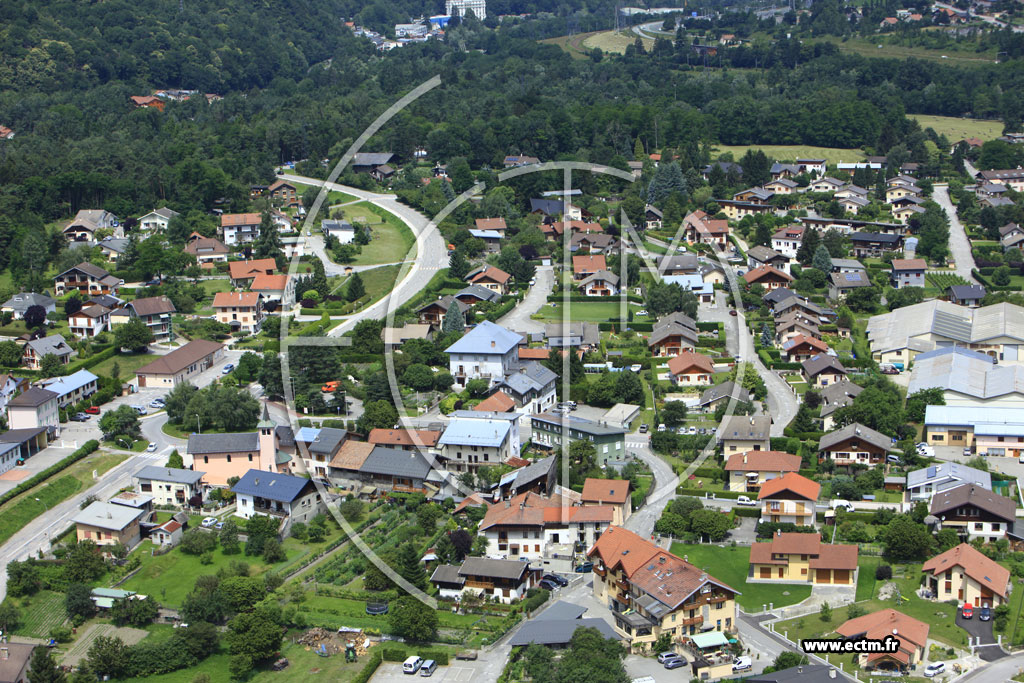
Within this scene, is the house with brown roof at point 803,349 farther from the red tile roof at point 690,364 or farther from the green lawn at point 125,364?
the green lawn at point 125,364

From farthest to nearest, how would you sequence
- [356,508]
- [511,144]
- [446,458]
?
[511,144]
[446,458]
[356,508]

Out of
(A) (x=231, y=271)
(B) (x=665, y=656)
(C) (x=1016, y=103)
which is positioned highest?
(C) (x=1016, y=103)

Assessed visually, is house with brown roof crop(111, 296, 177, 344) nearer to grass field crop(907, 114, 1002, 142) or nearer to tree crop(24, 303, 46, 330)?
tree crop(24, 303, 46, 330)

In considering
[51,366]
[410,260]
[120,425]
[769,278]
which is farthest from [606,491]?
[410,260]

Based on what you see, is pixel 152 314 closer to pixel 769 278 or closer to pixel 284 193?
pixel 284 193

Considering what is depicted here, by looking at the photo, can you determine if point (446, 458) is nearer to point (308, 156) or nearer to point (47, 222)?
point (47, 222)

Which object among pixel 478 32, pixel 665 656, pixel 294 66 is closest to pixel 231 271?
pixel 665 656
